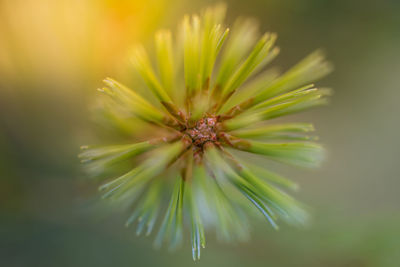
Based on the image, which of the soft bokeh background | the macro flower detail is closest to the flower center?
the macro flower detail

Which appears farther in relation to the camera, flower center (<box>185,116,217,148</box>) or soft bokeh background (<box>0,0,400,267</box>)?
soft bokeh background (<box>0,0,400,267</box>)

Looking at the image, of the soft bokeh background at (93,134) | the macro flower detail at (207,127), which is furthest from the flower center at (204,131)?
the soft bokeh background at (93,134)

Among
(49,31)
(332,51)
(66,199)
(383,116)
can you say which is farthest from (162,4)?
(383,116)

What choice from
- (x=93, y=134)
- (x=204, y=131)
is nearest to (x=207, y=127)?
(x=204, y=131)

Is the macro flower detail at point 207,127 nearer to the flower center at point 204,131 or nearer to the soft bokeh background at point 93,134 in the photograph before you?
the flower center at point 204,131

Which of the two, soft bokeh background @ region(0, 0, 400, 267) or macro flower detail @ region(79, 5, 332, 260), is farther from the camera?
soft bokeh background @ region(0, 0, 400, 267)

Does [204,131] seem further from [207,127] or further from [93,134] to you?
[93,134]

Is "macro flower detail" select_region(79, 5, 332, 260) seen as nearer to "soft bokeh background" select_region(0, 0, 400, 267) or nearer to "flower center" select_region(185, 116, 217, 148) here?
"flower center" select_region(185, 116, 217, 148)

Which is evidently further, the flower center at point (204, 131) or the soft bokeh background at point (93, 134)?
the soft bokeh background at point (93, 134)
